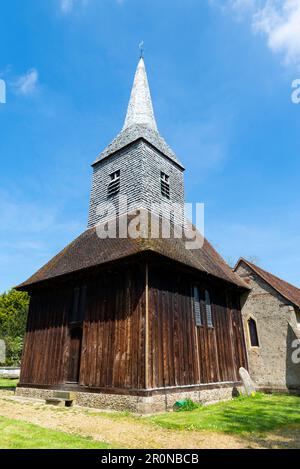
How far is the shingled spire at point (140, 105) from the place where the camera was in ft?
68.7

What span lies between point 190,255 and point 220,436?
26.2 feet

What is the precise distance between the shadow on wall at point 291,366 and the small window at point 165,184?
8894 mm

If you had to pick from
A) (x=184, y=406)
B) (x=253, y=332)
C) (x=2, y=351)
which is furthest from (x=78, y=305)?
(x=2, y=351)

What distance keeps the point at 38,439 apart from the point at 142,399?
414 centimetres

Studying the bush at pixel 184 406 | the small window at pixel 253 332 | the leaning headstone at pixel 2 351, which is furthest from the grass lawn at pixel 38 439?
the leaning headstone at pixel 2 351

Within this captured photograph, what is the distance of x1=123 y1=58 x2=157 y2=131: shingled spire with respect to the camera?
20938mm

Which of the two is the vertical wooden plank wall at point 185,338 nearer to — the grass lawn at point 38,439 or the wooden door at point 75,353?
the wooden door at point 75,353

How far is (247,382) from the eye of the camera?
1466cm

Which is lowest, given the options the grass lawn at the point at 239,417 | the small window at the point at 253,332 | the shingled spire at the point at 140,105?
the grass lawn at the point at 239,417

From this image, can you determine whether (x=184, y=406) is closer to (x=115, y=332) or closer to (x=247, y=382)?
(x=115, y=332)

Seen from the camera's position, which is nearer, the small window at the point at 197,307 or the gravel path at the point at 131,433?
the gravel path at the point at 131,433

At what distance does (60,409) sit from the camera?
11.0 meters
